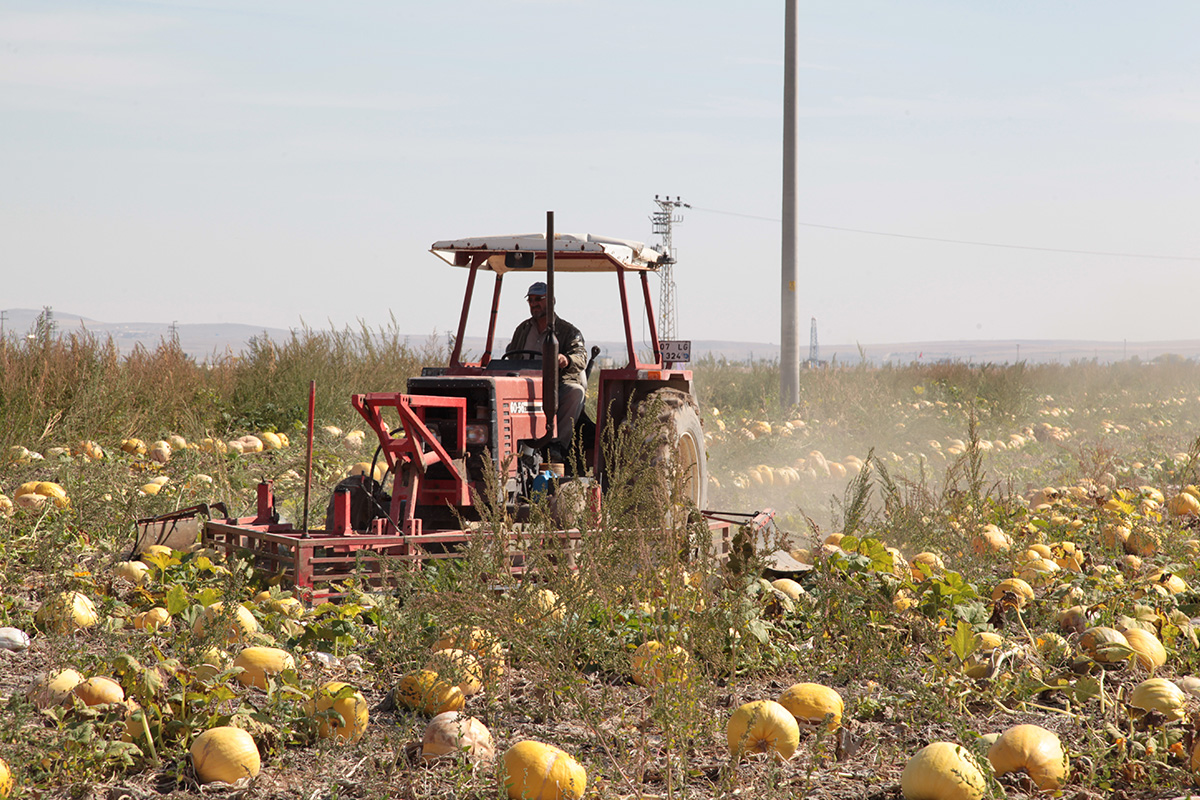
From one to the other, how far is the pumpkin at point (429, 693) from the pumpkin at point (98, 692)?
3.27ft

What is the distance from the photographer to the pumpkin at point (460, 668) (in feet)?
12.2

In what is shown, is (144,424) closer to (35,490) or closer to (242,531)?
(35,490)

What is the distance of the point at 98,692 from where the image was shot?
3.59 meters

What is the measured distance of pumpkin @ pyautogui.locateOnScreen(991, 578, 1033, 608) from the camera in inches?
207

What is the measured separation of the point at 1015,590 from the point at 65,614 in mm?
4700

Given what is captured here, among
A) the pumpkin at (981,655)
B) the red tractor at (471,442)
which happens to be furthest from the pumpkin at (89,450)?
the pumpkin at (981,655)

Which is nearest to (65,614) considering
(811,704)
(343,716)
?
(343,716)

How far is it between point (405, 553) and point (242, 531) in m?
0.94

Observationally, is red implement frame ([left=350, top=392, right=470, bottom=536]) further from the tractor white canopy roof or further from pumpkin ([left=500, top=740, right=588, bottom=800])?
pumpkin ([left=500, top=740, right=588, bottom=800])

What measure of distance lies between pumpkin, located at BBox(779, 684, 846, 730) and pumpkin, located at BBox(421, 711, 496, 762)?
1125mm

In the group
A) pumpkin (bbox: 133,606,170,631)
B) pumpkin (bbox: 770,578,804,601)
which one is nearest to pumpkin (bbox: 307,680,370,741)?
pumpkin (bbox: 133,606,170,631)

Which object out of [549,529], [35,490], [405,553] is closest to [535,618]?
A: [549,529]

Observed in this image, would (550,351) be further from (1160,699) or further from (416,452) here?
(1160,699)

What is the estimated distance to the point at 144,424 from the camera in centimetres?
1157
